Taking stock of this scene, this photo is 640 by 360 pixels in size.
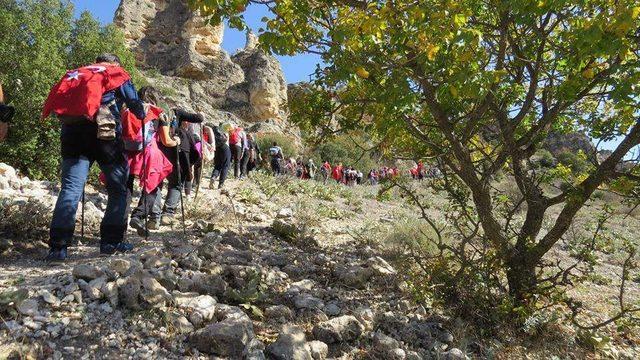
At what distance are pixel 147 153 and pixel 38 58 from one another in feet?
19.4

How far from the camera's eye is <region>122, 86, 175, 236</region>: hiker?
4215 millimetres

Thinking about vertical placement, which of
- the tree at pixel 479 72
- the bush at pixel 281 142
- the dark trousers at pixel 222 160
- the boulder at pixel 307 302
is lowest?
the boulder at pixel 307 302

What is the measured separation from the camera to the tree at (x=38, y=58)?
7.44 meters

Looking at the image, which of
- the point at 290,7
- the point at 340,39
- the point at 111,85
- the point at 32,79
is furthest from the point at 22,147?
the point at 340,39

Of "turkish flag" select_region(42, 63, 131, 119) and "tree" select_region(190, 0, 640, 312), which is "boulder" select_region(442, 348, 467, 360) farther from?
"turkish flag" select_region(42, 63, 131, 119)

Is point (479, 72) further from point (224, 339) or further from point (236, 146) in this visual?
point (236, 146)

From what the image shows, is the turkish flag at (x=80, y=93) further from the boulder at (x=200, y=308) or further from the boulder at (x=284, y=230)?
the boulder at (x=284, y=230)

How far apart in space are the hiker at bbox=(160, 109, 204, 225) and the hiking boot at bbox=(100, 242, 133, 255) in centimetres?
132

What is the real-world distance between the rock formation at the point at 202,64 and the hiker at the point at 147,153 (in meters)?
27.3

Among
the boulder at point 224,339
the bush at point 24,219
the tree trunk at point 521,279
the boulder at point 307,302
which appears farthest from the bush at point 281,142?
the boulder at point 224,339

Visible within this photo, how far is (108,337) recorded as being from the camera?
2.28 meters

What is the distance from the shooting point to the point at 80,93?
3.35 meters

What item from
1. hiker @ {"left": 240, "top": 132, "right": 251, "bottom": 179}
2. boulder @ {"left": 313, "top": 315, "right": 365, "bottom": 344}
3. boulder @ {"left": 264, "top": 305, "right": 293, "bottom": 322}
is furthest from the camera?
hiker @ {"left": 240, "top": 132, "right": 251, "bottom": 179}

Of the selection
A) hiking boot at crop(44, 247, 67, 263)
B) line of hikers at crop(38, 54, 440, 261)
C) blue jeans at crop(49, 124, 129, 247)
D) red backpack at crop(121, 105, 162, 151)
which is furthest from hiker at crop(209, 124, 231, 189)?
hiking boot at crop(44, 247, 67, 263)
